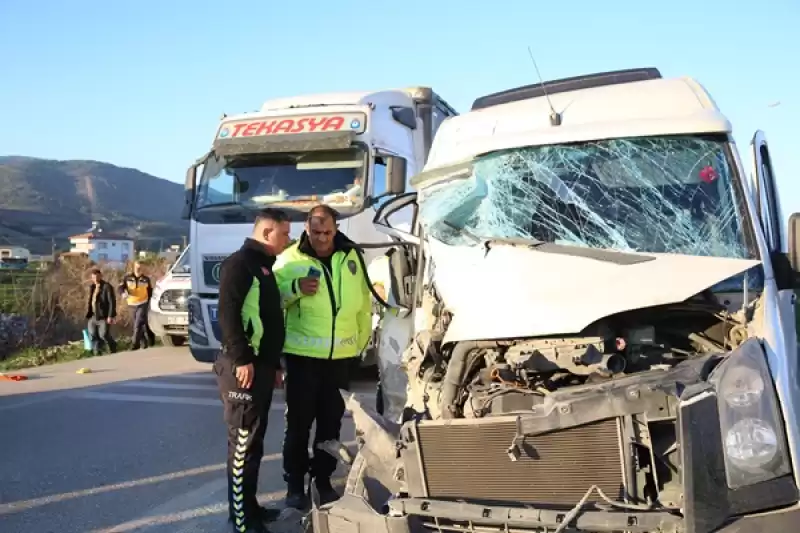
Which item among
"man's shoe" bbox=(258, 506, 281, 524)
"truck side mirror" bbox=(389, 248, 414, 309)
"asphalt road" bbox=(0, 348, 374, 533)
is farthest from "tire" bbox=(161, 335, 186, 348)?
"man's shoe" bbox=(258, 506, 281, 524)

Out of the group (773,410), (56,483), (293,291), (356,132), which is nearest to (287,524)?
(293,291)

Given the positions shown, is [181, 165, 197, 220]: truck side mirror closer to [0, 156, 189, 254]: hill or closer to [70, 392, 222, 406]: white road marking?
[70, 392, 222, 406]: white road marking

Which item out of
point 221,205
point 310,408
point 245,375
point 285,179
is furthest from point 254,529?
point 221,205

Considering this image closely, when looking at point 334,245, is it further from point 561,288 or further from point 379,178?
point 379,178

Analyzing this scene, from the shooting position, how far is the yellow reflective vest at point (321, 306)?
479 cm

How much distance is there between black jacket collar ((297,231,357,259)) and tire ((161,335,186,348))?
9390 millimetres

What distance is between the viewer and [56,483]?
18.7ft

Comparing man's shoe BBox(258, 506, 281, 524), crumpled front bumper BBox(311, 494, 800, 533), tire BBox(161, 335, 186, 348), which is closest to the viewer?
crumpled front bumper BBox(311, 494, 800, 533)

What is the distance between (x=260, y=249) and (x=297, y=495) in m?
1.59

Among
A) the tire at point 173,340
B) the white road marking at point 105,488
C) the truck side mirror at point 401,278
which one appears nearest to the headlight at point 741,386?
the truck side mirror at point 401,278

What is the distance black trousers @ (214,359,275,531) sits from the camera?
4434mm

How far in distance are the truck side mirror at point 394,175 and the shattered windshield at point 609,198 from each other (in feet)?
14.5

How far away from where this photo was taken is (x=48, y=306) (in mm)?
16422

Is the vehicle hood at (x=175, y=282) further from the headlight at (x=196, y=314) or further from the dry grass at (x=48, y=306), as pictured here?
the dry grass at (x=48, y=306)
